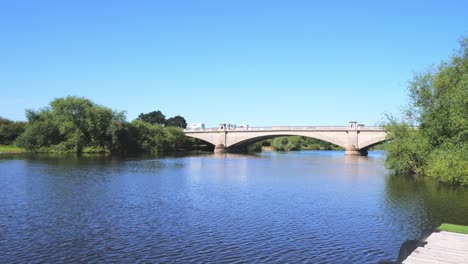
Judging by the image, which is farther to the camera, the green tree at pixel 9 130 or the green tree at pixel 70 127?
the green tree at pixel 9 130

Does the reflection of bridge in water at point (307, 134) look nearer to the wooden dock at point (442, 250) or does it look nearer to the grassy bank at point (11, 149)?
the grassy bank at point (11, 149)

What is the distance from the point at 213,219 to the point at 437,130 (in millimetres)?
23843

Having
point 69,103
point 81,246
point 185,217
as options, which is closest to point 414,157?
point 185,217

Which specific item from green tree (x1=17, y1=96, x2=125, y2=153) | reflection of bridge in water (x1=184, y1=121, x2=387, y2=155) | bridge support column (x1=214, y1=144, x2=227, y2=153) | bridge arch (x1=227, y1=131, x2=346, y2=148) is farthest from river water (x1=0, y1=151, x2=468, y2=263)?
bridge support column (x1=214, y1=144, x2=227, y2=153)

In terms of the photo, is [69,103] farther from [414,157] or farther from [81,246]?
[81,246]

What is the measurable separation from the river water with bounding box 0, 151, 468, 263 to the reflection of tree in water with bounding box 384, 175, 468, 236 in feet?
0.16

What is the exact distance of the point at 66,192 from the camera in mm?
24797

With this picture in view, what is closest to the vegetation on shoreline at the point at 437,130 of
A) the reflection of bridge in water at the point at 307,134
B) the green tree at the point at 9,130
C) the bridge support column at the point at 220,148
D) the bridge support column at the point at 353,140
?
the reflection of bridge in water at the point at 307,134

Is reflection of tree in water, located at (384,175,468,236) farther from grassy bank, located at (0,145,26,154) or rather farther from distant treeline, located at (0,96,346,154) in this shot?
grassy bank, located at (0,145,26,154)

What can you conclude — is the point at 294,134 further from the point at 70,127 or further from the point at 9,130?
the point at 9,130

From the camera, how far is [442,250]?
11.0m

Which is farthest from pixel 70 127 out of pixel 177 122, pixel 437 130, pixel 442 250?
pixel 177 122

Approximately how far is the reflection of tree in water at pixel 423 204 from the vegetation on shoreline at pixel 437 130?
5.68 ft

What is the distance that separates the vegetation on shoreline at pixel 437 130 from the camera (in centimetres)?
2995
